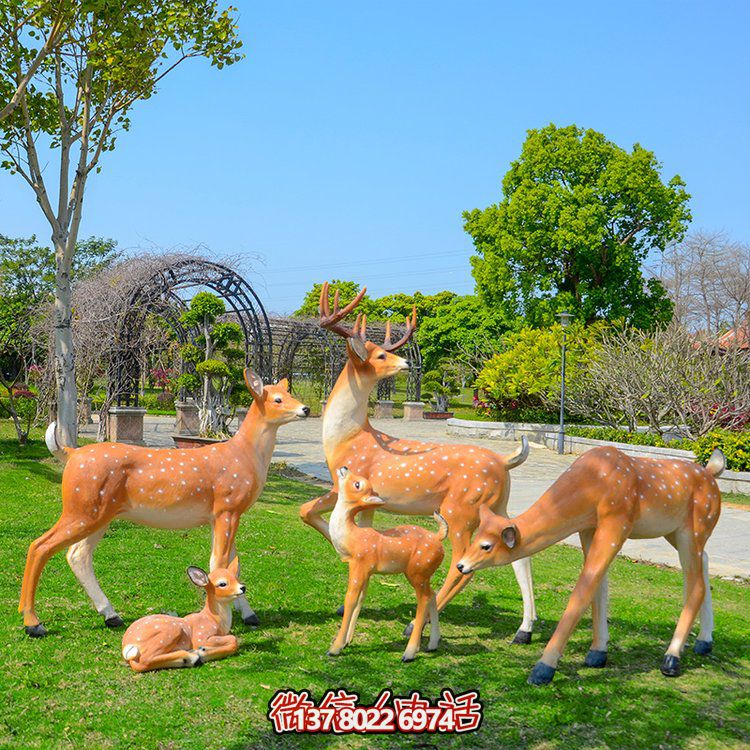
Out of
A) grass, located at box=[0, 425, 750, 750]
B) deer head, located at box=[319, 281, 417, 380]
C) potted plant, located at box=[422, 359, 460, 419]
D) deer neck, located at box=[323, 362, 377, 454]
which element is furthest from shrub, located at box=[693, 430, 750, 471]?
potted plant, located at box=[422, 359, 460, 419]

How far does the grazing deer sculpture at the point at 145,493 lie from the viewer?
220 inches

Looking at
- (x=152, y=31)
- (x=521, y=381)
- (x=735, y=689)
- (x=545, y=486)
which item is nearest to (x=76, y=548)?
(x=735, y=689)

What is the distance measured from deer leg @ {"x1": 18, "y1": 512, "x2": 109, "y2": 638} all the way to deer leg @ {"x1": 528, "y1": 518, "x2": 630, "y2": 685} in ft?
10.2

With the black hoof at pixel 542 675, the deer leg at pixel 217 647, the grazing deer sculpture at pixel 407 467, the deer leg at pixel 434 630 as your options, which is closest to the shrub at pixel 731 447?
the grazing deer sculpture at pixel 407 467

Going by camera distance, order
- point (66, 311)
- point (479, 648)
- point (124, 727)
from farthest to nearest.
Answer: point (66, 311) → point (479, 648) → point (124, 727)

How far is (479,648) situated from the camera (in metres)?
5.87

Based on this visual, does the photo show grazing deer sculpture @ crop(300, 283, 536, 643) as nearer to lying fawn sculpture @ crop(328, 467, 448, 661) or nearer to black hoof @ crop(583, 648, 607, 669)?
lying fawn sculpture @ crop(328, 467, 448, 661)

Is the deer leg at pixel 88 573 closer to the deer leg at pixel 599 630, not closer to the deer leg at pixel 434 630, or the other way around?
the deer leg at pixel 434 630

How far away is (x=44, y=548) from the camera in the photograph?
5629 millimetres

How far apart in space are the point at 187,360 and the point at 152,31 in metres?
7.47

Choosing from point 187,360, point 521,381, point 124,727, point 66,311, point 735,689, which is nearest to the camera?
point 124,727

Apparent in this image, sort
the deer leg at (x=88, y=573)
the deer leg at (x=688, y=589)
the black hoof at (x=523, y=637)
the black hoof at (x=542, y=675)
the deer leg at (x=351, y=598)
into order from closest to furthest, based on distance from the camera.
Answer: the black hoof at (x=542, y=675) < the deer leg at (x=351, y=598) < the deer leg at (x=688, y=589) < the deer leg at (x=88, y=573) < the black hoof at (x=523, y=637)

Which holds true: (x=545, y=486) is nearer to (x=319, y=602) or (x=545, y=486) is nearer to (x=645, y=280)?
(x=319, y=602)

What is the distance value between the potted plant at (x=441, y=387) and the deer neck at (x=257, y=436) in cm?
2812
